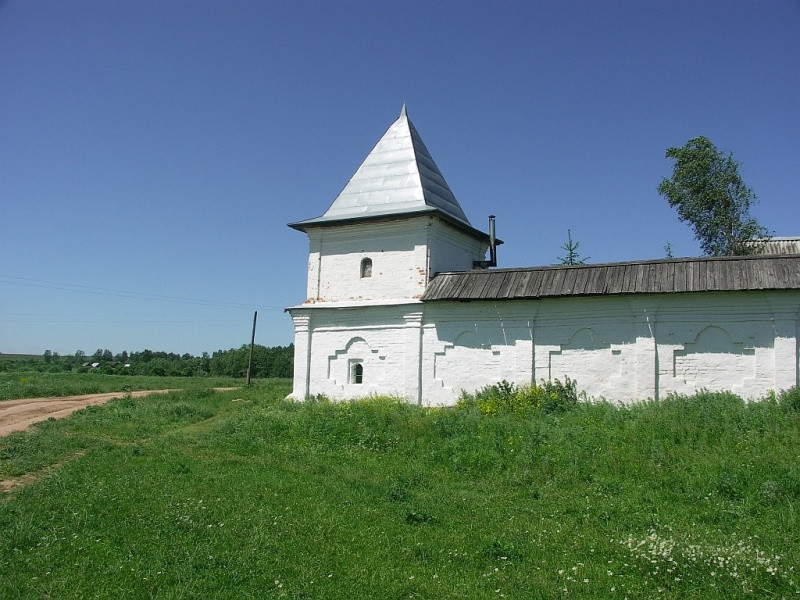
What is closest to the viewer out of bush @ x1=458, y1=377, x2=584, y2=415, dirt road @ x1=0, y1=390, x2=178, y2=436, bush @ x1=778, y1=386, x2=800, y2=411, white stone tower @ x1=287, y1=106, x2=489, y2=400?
bush @ x1=778, y1=386, x2=800, y2=411

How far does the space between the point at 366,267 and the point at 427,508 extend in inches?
372

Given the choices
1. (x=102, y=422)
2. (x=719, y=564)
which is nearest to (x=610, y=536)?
(x=719, y=564)

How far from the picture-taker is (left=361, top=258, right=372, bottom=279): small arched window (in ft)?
52.3

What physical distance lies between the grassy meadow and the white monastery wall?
109 cm

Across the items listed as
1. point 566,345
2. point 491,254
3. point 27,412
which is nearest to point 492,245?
point 491,254

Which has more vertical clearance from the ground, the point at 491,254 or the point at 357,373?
the point at 491,254

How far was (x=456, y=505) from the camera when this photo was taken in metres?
7.35

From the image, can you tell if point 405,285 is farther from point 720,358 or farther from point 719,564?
point 719,564

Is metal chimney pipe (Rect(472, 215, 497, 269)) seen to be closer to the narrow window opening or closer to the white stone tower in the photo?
the white stone tower

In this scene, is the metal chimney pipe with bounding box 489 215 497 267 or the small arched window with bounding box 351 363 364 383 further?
the metal chimney pipe with bounding box 489 215 497 267

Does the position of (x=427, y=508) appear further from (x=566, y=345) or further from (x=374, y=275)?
(x=374, y=275)

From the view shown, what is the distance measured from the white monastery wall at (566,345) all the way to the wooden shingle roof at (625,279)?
286 mm

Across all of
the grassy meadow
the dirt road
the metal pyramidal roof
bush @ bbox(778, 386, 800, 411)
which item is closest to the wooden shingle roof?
bush @ bbox(778, 386, 800, 411)

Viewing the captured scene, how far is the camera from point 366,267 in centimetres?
1605
